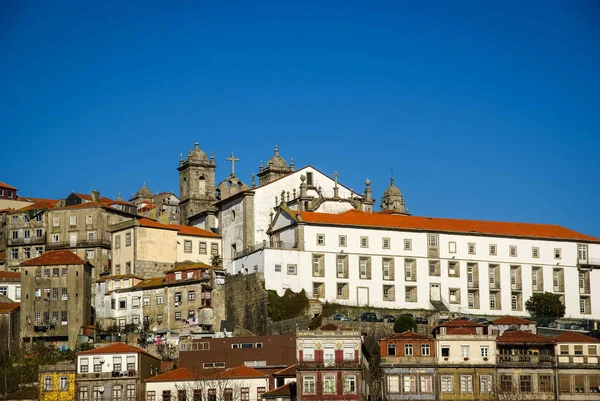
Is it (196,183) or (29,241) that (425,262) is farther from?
(29,241)

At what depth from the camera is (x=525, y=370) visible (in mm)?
87125

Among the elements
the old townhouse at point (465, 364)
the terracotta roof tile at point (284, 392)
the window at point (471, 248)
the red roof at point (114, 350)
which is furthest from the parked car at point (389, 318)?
the red roof at point (114, 350)

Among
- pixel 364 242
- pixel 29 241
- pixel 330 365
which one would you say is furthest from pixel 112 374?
pixel 29 241

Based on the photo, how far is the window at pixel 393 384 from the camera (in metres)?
85.5

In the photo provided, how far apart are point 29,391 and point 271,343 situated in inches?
666

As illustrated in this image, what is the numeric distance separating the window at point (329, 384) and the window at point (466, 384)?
8675 mm

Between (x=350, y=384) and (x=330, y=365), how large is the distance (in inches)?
68.9

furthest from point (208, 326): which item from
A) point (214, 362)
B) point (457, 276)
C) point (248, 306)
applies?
point (457, 276)

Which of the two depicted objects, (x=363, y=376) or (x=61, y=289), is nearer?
(x=363, y=376)

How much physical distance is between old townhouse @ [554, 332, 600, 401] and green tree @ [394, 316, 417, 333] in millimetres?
12812

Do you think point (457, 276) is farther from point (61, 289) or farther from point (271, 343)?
point (61, 289)

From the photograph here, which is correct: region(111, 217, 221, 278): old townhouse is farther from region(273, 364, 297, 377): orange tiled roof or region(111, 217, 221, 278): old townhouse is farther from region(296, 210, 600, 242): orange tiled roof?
region(273, 364, 297, 377): orange tiled roof

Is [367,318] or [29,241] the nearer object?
[367,318]

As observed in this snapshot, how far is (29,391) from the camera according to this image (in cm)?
9238
